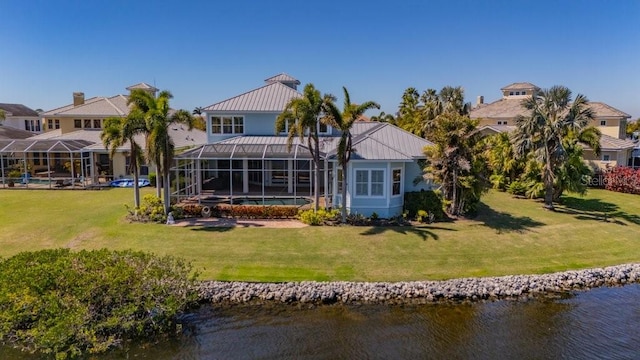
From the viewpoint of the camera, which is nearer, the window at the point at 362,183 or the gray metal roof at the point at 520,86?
the window at the point at 362,183

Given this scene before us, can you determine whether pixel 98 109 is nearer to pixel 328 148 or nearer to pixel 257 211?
pixel 257 211

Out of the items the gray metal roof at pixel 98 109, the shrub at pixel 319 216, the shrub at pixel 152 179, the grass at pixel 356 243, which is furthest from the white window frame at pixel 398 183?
the gray metal roof at pixel 98 109

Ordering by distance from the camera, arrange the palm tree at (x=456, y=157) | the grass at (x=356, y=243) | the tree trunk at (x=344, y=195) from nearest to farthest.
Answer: the grass at (x=356, y=243)
the tree trunk at (x=344, y=195)
the palm tree at (x=456, y=157)

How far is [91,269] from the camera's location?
42.9ft

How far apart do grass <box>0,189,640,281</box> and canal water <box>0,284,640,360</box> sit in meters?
2.23

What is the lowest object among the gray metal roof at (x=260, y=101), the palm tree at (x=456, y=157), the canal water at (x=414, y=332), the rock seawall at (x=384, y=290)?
the canal water at (x=414, y=332)

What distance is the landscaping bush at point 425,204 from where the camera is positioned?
2408cm

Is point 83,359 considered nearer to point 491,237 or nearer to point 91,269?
point 91,269

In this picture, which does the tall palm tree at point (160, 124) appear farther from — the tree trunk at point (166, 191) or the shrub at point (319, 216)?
the shrub at point (319, 216)

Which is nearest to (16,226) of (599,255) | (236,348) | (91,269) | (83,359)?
(91,269)

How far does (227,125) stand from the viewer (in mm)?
30344

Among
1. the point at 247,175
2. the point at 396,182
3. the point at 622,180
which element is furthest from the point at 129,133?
the point at 622,180

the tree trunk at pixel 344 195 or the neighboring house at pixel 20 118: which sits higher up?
the neighboring house at pixel 20 118

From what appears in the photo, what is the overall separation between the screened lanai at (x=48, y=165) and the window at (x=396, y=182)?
24.6 meters
